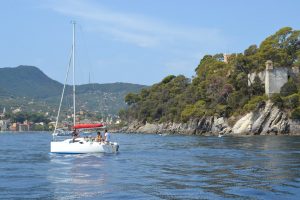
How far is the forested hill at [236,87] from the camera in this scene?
10950 centimetres

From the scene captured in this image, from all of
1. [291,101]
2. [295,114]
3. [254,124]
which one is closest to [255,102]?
[254,124]

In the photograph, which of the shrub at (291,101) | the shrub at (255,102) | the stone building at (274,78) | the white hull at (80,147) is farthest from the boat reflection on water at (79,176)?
the stone building at (274,78)

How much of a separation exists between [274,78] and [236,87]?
13076mm

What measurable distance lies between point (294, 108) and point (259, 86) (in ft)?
46.0

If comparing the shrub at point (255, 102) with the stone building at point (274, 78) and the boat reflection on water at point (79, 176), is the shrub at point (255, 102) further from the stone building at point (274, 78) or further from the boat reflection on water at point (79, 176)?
the boat reflection on water at point (79, 176)

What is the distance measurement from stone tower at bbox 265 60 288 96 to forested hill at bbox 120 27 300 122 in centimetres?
156

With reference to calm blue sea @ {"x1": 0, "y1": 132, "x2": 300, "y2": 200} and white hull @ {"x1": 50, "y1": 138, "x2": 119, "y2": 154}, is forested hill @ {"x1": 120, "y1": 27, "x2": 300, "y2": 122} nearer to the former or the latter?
white hull @ {"x1": 50, "y1": 138, "x2": 119, "y2": 154}

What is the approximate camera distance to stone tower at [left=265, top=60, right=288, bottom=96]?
11088 centimetres

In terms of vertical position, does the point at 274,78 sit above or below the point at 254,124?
above

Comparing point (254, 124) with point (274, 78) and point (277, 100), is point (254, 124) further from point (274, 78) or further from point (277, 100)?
point (274, 78)

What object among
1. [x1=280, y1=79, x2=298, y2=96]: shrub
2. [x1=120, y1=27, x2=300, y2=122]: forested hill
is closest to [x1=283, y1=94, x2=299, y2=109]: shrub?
[x1=120, y1=27, x2=300, y2=122]: forested hill

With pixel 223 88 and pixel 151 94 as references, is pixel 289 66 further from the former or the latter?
pixel 151 94

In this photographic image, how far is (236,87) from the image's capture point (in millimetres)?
122625

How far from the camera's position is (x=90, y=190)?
75.3ft
